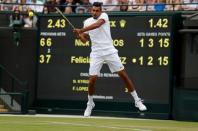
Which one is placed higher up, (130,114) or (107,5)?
(107,5)

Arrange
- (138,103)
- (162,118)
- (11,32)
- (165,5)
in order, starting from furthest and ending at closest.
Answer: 1. (11,32)
2. (165,5)
3. (162,118)
4. (138,103)

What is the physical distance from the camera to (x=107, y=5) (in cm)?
1777

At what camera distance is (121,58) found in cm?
1722

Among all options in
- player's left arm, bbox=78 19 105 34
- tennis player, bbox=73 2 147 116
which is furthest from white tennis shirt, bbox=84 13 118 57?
player's left arm, bbox=78 19 105 34

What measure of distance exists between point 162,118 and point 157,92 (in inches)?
26.9

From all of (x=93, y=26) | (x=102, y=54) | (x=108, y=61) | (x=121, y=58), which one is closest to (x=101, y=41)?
(x=102, y=54)

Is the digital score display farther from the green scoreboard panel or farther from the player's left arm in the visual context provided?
the player's left arm

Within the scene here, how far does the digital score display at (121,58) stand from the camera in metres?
16.7

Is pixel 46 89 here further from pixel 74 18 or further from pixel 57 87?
pixel 74 18

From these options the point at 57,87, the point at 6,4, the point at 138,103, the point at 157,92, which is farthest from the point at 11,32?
the point at 138,103

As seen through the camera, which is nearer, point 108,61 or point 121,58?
point 108,61

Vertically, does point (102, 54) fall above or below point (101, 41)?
below

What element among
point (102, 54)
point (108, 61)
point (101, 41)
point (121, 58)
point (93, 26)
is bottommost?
point (121, 58)

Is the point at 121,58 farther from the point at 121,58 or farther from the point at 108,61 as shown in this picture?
the point at 108,61
